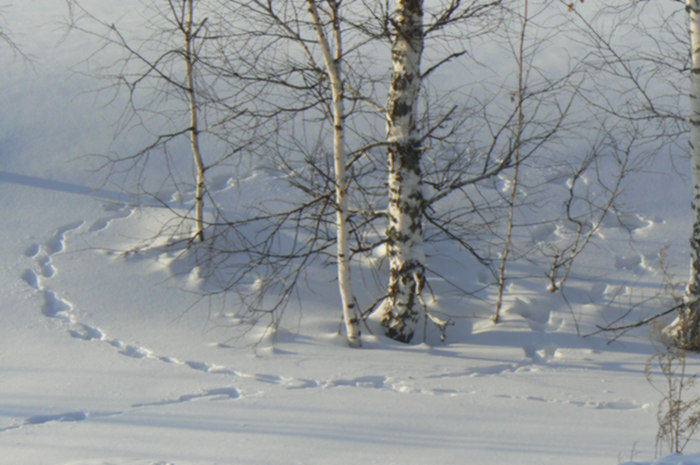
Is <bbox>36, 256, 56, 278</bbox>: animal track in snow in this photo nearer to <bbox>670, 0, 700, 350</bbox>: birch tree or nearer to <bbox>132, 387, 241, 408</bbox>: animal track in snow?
<bbox>132, 387, 241, 408</bbox>: animal track in snow

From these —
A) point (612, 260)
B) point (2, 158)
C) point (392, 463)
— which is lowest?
point (392, 463)

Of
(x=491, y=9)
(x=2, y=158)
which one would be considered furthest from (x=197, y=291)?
(x=2, y=158)

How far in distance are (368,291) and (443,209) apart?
301 centimetres

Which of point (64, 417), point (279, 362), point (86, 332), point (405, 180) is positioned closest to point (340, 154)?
point (405, 180)

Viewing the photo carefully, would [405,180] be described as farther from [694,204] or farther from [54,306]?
[54,306]

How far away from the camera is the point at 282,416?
514 centimetres

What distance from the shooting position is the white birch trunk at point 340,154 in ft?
22.0

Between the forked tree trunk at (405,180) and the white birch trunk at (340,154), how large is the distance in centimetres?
52

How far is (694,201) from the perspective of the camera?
7281 millimetres

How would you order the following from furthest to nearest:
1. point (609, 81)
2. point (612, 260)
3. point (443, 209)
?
point (609, 81) → point (443, 209) → point (612, 260)

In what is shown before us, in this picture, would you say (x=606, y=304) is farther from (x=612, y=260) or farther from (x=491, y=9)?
(x=491, y=9)

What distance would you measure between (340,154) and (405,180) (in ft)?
2.44

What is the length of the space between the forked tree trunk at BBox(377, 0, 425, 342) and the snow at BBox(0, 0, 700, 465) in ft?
1.36

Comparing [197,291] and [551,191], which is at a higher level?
[551,191]
